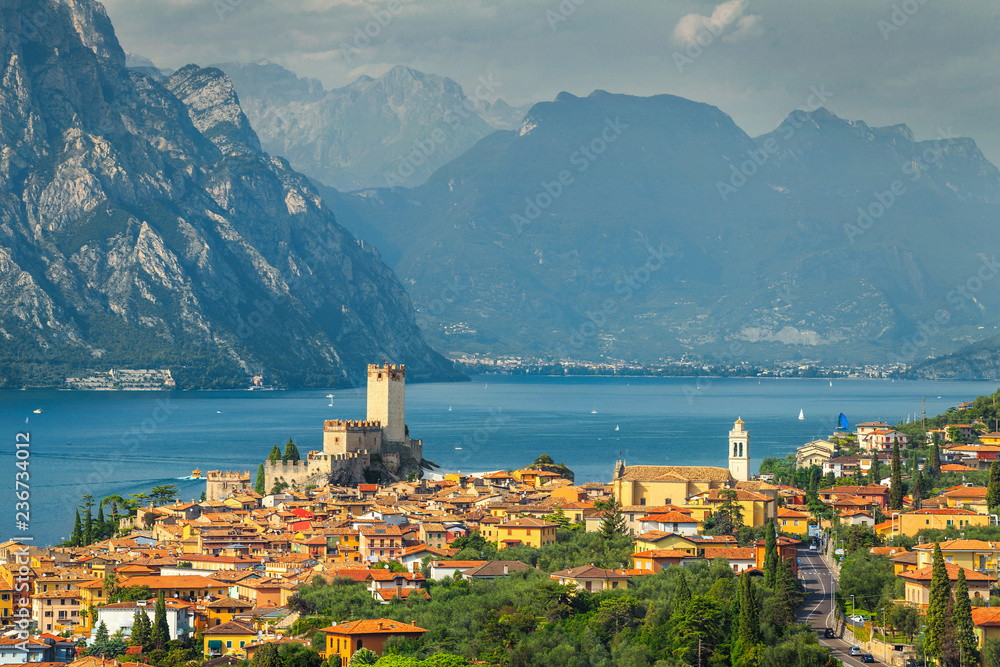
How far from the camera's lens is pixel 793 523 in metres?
65.8

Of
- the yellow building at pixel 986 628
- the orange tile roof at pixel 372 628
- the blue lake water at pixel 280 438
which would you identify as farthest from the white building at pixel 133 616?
the yellow building at pixel 986 628

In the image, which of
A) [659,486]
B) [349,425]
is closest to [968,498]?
[659,486]

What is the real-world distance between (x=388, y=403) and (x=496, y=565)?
4065cm

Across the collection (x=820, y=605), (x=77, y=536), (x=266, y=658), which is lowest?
(x=266, y=658)

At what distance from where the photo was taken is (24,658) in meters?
46.0

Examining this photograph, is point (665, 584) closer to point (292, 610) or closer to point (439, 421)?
point (292, 610)

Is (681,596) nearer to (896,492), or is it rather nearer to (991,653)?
(991,653)

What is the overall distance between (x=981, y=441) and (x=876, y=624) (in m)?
47.3

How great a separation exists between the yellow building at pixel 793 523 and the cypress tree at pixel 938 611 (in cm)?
2120

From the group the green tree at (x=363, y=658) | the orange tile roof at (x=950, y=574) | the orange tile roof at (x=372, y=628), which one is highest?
the orange tile roof at (x=950, y=574)

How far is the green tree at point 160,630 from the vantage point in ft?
157

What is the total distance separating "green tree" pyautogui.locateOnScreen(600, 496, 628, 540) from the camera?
5834 centimetres

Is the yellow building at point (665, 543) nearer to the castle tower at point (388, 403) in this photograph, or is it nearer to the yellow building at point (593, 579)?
the yellow building at point (593, 579)

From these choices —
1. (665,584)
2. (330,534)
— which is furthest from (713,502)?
(330,534)
